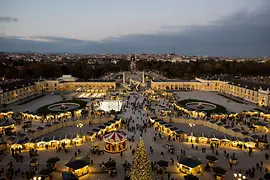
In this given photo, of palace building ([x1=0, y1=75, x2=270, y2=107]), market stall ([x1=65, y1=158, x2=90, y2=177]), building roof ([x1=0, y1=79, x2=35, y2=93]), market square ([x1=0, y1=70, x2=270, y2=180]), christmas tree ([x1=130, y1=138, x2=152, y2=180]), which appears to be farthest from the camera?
building roof ([x1=0, y1=79, x2=35, y2=93])

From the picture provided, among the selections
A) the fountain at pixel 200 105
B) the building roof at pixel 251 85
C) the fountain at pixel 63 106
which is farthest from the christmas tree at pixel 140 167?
the building roof at pixel 251 85

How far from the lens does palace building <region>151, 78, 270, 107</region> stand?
39031mm

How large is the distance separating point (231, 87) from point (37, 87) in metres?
44.1

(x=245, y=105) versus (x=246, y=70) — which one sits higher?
(x=246, y=70)

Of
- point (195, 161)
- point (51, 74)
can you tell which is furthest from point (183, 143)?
point (51, 74)

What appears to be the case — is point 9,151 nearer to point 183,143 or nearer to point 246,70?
point 183,143

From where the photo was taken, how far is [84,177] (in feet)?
51.6

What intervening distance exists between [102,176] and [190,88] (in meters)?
44.5

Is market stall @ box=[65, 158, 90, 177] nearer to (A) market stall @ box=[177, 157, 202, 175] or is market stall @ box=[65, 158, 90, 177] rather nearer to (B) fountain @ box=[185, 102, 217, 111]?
(A) market stall @ box=[177, 157, 202, 175]

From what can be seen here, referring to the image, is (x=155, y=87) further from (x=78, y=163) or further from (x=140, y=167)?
(x=140, y=167)

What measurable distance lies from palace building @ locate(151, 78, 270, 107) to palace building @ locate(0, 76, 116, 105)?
14637mm

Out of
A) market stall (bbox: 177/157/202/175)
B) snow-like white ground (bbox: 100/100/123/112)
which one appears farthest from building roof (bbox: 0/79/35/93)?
market stall (bbox: 177/157/202/175)

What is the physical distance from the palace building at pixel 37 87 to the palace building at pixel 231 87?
14.6m

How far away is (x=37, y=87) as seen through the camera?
166ft
